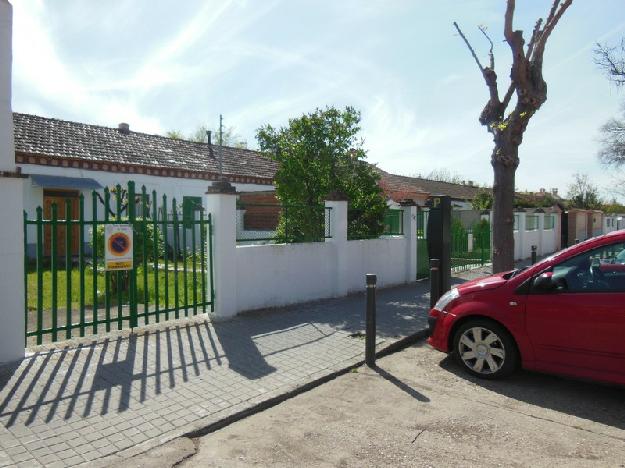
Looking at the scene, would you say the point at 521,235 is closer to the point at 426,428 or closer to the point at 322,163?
the point at 322,163

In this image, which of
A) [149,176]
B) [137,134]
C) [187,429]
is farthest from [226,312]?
[137,134]

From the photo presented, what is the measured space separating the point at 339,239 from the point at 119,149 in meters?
12.8

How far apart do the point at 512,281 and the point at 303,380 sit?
2.30 metres

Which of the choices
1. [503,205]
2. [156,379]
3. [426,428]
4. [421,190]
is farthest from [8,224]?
[421,190]

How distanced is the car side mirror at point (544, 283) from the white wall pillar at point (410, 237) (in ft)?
22.4

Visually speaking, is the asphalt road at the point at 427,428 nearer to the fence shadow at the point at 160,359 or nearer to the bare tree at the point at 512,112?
the fence shadow at the point at 160,359

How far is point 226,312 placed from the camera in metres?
7.13

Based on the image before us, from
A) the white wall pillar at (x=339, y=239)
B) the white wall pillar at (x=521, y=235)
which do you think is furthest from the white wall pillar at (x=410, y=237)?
the white wall pillar at (x=521, y=235)

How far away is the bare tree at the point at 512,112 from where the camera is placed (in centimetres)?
836

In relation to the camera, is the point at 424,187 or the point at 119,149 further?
the point at 424,187

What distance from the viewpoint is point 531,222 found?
61.6ft

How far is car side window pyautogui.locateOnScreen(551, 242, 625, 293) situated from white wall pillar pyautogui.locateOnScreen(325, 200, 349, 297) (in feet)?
16.2

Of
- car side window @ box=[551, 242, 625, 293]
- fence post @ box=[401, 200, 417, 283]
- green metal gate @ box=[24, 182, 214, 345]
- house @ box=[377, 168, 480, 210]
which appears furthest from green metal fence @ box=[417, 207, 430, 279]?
house @ box=[377, 168, 480, 210]

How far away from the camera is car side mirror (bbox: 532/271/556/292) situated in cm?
445
